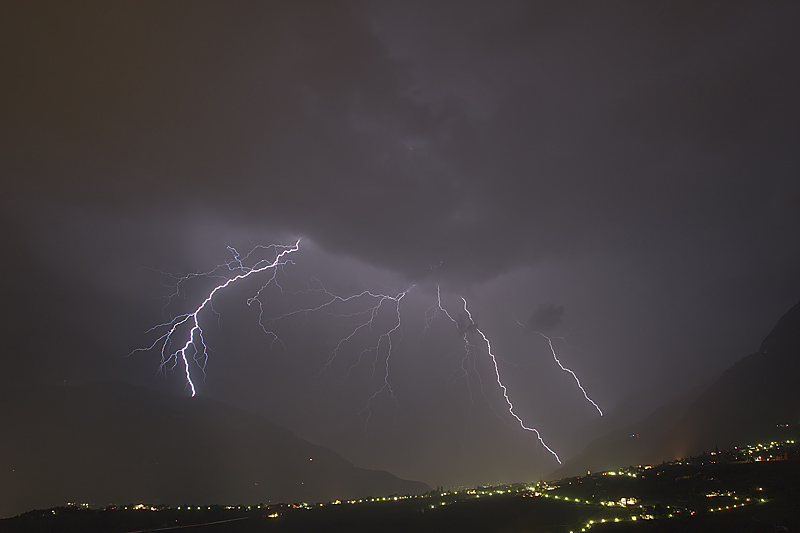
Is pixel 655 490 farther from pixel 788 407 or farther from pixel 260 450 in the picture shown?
pixel 260 450

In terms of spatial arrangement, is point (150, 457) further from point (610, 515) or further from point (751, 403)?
point (751, 403)

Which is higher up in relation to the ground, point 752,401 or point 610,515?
point 752,401

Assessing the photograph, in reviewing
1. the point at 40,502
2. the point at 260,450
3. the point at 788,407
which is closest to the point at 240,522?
the point at 788,407

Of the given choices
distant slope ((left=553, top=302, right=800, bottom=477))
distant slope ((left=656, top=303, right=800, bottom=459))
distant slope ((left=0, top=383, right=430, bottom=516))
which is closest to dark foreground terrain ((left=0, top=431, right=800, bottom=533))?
distant slope ((left=553, top=302, right=800, bottom=477))

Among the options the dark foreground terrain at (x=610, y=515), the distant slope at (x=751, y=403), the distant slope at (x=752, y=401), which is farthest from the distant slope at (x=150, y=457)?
the distant slope at (x=752, y=401)

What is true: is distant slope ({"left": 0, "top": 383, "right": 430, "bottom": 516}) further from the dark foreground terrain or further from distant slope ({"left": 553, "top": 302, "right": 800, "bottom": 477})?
distant slope ({"left": 553, "top": 302, "right": 800, "bottom": 477})

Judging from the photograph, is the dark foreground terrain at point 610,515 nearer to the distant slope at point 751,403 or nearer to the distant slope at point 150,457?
the distant slope at point 751,403

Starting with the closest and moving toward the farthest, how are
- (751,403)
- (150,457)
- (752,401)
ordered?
(751,403) < (752,401) < (150,457)

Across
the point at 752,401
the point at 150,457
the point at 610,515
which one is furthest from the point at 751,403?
the point at 150,457
